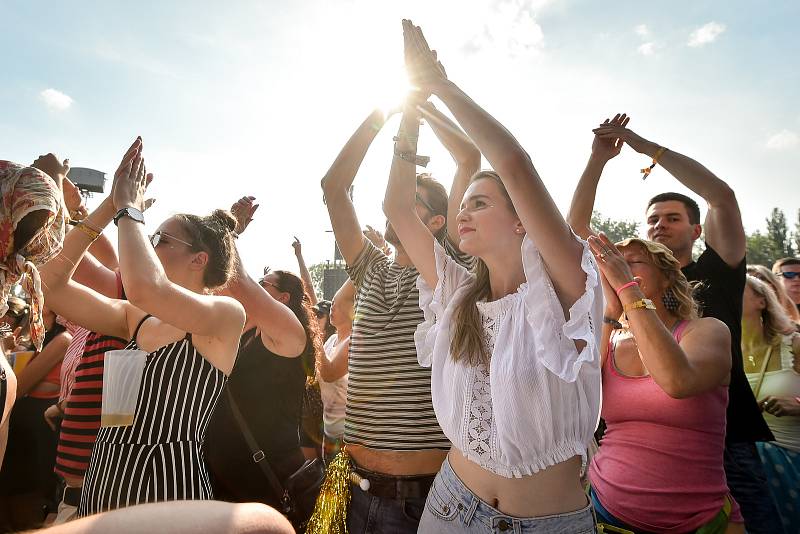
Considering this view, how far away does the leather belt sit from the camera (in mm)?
2678

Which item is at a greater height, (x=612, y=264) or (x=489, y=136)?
(x=489, y=136)

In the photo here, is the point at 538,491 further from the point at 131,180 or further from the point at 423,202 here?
the point at 131,180

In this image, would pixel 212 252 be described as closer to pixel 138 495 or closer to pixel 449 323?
pixel 138 495

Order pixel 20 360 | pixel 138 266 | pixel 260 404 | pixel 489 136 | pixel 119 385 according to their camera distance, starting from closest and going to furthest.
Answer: pixel 489 136, pixel 119 385, pixel 138 266, pixel 260 404, pixel 20 360

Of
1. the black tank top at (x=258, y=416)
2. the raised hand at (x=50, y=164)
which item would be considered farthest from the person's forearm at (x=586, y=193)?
the raised hand at (x=50, y=164)

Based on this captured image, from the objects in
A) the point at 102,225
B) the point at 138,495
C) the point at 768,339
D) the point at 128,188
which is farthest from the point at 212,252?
the point at 768,339

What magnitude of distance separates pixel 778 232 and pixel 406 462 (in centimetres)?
9335

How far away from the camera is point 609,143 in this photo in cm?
330

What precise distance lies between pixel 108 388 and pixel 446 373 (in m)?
1.35

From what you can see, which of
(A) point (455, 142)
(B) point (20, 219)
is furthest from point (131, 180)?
(A) point (455, 142)

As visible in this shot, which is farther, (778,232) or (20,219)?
(778,232)

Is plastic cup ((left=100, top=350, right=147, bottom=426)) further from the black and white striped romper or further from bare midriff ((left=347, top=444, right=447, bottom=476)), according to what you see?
bare midriff ((left=347, top=444, right=447, bottom=476))

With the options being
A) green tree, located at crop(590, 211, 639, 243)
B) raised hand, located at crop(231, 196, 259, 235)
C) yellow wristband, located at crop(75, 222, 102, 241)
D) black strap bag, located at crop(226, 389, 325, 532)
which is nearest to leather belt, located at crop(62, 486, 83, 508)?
black strap bag, located at crop(226, 389, 325, 532)

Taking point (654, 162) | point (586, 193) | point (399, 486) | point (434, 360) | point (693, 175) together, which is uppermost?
point (654, 162)
